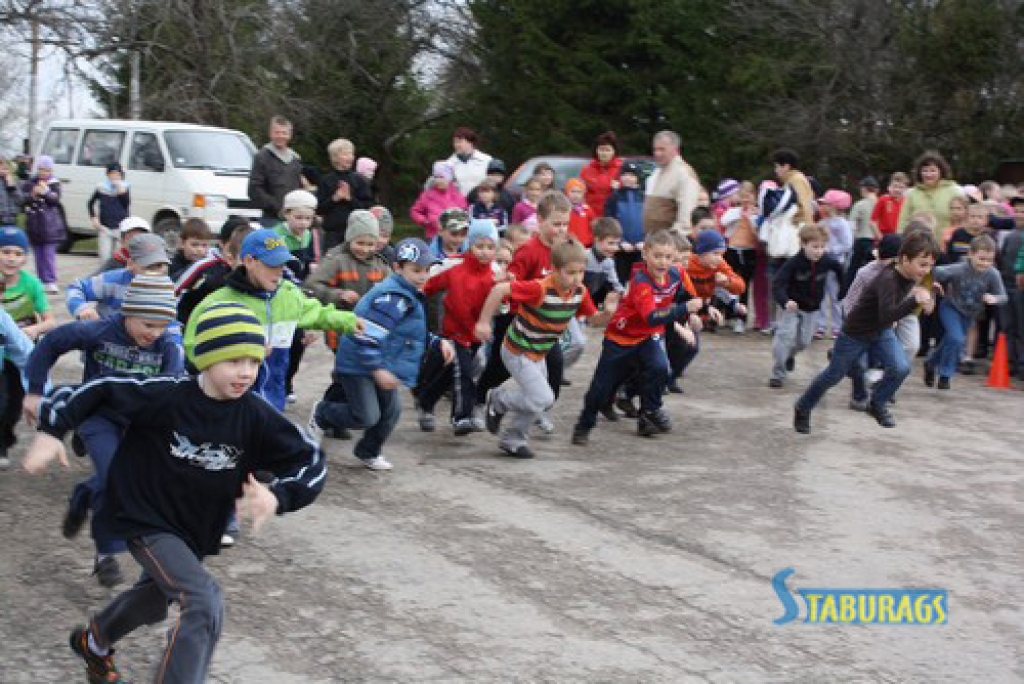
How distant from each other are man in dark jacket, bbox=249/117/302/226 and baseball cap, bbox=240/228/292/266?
220 inches

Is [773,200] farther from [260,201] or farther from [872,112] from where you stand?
[872,112]

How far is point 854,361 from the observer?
9688 millimetres

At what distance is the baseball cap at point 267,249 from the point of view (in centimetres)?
670

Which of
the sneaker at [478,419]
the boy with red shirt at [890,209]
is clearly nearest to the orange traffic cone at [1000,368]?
the boy with red shirt at [890,209]

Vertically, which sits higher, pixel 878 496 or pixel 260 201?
pixel 260 201

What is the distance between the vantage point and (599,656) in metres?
5.12

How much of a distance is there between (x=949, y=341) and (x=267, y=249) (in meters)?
7.58

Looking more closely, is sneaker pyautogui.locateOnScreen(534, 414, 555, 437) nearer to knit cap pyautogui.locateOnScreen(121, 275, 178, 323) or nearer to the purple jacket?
Answer: knit cap pyautogui.locateOnScreen(121, 275, 178, 323)

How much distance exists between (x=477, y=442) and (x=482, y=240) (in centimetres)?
135

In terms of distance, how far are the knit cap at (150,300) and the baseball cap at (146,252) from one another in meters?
0.52

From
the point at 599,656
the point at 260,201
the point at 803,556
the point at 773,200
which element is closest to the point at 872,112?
the point at 773,200

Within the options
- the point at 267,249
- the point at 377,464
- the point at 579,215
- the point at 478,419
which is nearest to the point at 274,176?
the point at 579,215

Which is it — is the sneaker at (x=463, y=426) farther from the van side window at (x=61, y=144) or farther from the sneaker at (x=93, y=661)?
the van side window at (x=61, y=144)

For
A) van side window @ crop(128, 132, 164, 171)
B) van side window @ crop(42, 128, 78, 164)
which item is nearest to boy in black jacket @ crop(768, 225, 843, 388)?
van side window @ crop(128, 132, 164, 171)
